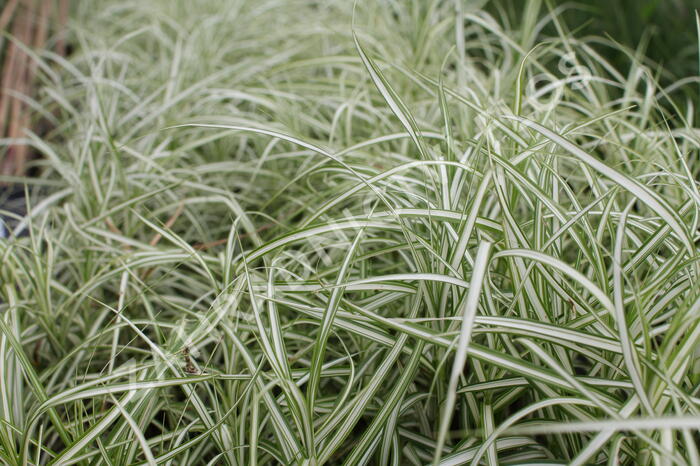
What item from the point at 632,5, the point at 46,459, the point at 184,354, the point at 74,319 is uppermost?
the point at 632,5

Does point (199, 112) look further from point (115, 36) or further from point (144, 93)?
point (115, 36)

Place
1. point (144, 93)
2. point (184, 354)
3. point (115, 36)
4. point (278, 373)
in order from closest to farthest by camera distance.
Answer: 1. point (278, 373)
2. point (184, 354)
3. point (144, 93)
4. point (115, 36)

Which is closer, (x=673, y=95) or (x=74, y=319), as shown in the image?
(x=74, y=319)

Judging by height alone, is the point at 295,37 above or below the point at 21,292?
above

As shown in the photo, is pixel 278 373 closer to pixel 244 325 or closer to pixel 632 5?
pixel 244 325

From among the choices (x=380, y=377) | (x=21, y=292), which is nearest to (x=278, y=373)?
(x=380, y=377)

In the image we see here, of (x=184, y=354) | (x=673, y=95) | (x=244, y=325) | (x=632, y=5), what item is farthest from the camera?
(x=632, y=5)

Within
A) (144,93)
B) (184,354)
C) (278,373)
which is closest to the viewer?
(278,373)

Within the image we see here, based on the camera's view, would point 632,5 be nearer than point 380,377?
No

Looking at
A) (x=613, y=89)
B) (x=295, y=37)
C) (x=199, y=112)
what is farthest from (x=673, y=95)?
(x=199, y=112)
